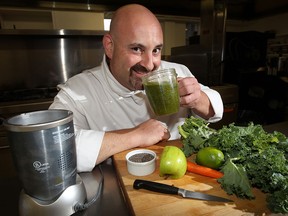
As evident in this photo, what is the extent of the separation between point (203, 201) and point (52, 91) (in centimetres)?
253

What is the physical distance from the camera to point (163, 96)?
3.00 ft

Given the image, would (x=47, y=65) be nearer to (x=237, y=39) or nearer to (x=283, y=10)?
(x=237, y=39)

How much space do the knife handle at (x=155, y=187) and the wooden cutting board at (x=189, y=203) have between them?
12 millimetres

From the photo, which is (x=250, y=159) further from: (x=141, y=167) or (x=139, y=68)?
(x=139, y=68)

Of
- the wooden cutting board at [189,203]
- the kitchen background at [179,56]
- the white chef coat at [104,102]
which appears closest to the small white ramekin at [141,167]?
the wooden cutting board at [189,203]

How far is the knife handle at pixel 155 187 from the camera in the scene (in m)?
0.65

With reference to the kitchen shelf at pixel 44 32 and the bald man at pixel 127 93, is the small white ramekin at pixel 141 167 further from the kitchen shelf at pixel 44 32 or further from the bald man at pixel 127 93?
the kitchen shelf at pixel 44 32

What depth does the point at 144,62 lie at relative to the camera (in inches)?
45.2

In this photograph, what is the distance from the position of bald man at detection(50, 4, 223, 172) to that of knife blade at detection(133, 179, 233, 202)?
28cm

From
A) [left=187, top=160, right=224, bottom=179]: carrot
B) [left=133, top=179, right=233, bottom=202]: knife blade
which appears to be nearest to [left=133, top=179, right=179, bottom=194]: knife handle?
[left=133, top=179, right=233, bottom=202]: knife blade

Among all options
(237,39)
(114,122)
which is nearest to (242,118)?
(237,39)

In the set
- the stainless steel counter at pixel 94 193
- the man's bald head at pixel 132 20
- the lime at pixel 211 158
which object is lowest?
the stainless steel counter at pixel 94 193

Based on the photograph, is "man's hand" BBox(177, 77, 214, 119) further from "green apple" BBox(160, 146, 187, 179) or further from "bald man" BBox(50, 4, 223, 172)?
"green apple" BBox(160, 146, 187, 179)

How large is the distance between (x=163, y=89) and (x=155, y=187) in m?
0.40
